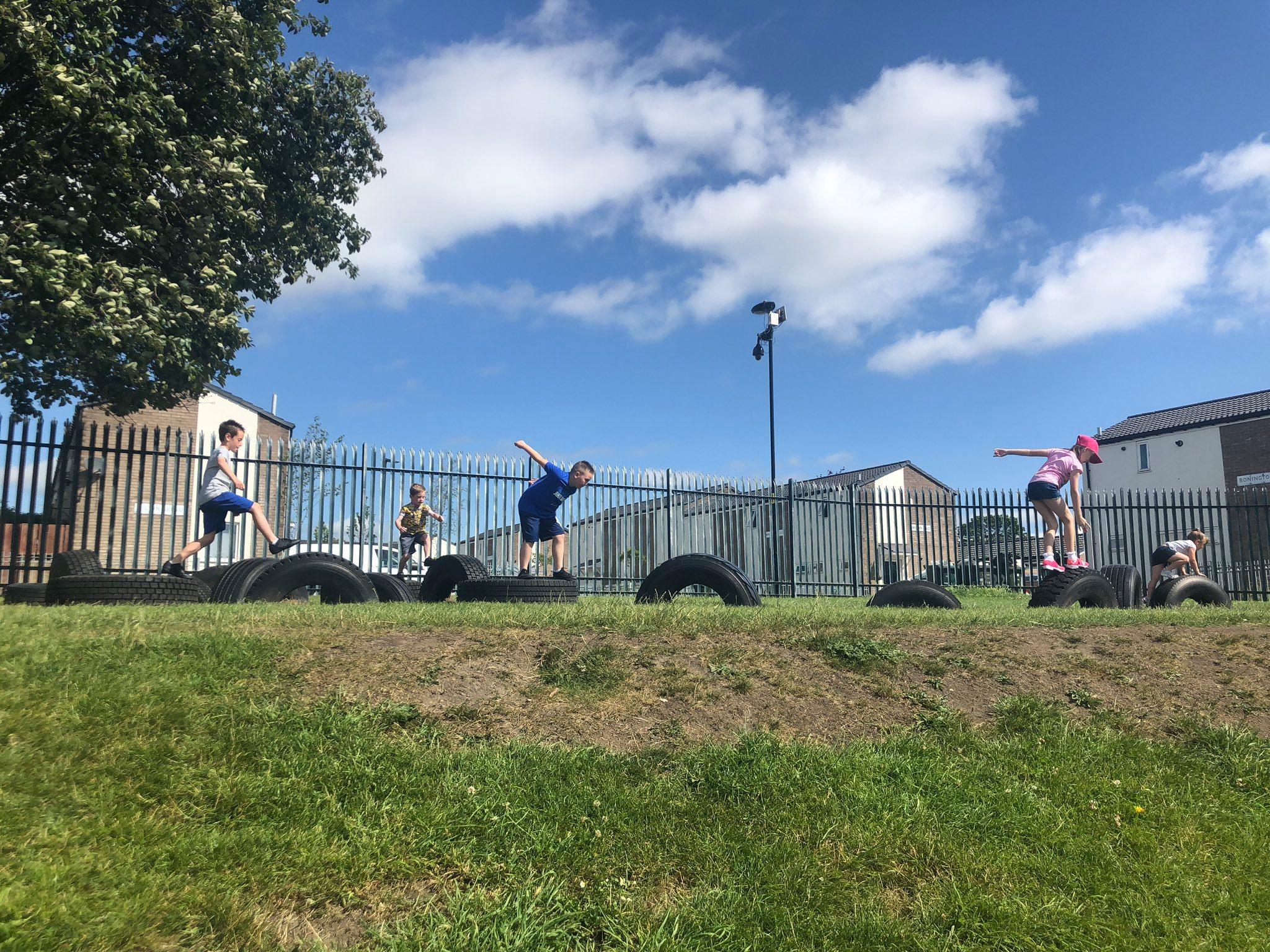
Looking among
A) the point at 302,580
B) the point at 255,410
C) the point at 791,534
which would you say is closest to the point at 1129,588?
the point at 791,534

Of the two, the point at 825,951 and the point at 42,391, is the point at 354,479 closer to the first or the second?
the point at 42,391

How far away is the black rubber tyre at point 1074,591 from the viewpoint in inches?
375

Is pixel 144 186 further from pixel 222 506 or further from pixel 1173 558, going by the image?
pixel 1173 558

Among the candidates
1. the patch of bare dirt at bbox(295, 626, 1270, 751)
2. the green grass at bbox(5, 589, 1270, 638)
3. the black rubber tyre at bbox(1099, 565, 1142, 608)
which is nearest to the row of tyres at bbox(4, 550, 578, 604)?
the green grass at bbox(5, 589, 1270, 638)

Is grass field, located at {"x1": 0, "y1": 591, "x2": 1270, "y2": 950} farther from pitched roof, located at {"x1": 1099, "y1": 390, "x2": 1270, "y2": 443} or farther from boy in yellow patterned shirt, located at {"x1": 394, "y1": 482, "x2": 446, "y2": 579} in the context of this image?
pitched roof, located at {"x1": 1099, "y1": 390, "x2": 1270, "y2": 443}

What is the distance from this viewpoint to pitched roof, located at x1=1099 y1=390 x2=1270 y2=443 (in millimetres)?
39281

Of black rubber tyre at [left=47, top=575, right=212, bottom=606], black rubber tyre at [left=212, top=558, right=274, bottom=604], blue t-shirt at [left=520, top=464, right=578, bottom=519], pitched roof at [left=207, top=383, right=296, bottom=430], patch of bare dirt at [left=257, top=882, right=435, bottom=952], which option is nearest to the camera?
patch of bare dirt at [left=257, top=882, right=435, bottom=952]

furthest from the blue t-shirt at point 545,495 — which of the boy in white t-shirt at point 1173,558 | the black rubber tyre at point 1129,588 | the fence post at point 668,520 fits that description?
the boy in white t-shirt at point 1173,558

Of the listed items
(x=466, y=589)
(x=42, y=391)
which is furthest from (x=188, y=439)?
(x=466, y=589)

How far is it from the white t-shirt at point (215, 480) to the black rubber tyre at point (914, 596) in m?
7.22

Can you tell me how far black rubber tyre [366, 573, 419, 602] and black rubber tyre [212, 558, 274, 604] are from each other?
114 cm

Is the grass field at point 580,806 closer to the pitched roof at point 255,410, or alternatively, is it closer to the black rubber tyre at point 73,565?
the black rubber tyre at point 73,565

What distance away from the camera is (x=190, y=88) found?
44.8ft

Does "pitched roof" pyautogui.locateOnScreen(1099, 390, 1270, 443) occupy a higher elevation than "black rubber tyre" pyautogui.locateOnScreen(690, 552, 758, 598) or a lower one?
higher
